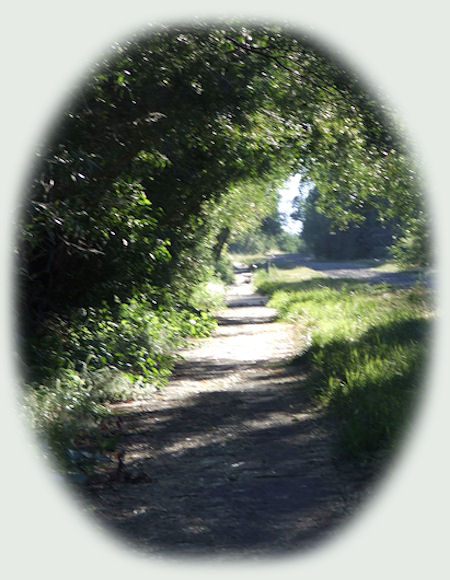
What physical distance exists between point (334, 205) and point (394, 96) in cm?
378

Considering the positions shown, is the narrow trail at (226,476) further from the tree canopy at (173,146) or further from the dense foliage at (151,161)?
the tree canopy at (173,146)

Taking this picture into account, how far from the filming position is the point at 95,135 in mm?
8102

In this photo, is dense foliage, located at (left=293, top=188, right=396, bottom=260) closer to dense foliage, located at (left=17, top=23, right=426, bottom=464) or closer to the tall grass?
dense foliage, located at (left=17, top=23, right=426, bottom=464)

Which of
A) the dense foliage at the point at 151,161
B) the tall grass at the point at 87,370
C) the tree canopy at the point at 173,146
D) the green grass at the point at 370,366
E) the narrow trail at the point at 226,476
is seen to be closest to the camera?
the narrow trail at the point at 226,476

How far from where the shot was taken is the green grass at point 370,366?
23.0ft

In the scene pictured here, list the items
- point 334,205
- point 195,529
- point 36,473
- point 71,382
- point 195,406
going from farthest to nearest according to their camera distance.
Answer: point 334,205, point 195,406, point 71,382, point 36,473, point 195,529

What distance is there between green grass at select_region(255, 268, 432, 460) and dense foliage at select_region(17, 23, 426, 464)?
2.08m

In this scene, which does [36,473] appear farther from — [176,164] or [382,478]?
[176,164]

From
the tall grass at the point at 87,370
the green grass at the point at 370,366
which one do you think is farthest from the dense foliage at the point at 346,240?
the tall grass at the point at 87,370

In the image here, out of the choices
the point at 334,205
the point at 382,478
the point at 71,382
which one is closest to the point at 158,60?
the point at 71,382

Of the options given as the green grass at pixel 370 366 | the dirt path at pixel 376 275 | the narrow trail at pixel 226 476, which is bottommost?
the narrow trail at pixel 226 476

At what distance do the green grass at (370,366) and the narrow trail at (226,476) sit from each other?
1.10 ft

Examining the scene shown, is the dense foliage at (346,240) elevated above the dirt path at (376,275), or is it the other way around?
the dense foliage at (346,240)

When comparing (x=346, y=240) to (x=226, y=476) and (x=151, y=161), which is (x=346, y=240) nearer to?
(x=151, y=161)
